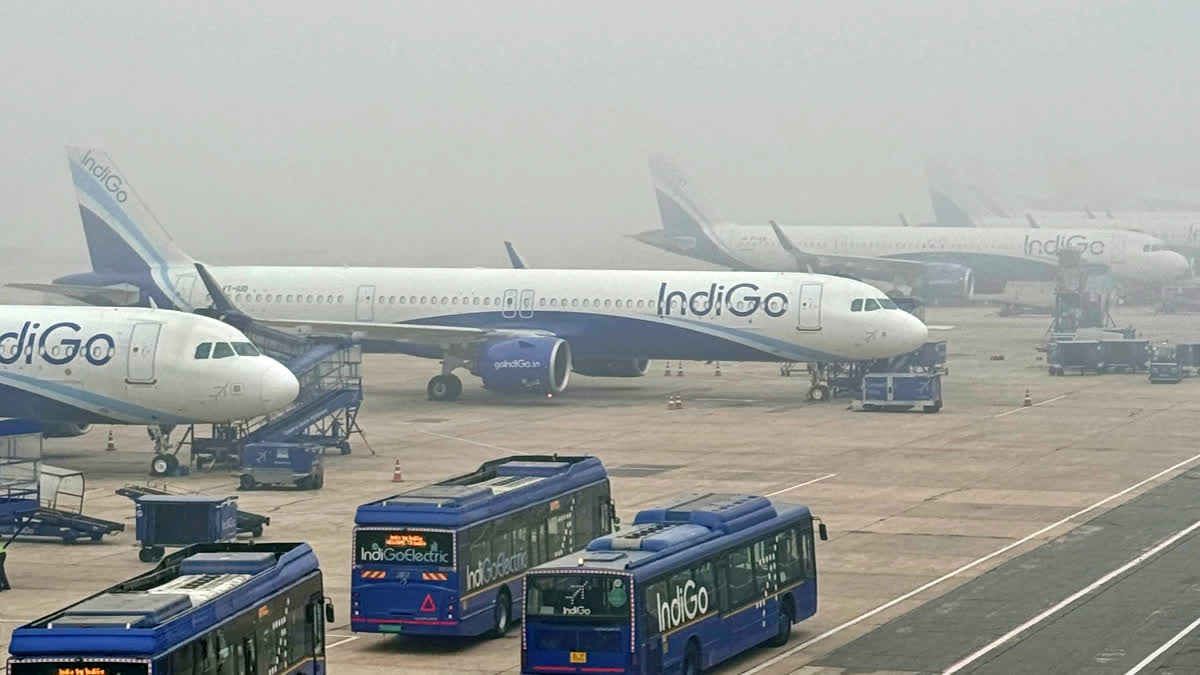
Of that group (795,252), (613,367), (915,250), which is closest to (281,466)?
(613,367)

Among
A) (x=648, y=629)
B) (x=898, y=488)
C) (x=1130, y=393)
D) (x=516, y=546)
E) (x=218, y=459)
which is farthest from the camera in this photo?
(x=1130, y=393)

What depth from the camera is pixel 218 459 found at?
57406mm

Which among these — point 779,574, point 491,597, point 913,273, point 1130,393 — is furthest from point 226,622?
point 913,273

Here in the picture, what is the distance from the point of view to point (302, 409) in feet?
198

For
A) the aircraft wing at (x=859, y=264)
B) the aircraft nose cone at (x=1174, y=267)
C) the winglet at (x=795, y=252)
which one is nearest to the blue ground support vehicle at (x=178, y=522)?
the winglet at (x=795, y=252)

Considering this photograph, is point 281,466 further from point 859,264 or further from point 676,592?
point 859,264

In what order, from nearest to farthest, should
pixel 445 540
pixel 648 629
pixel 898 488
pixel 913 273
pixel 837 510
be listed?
pixel 648 629, pixel 445 540, pixel 837 510, pixel 898 488, pixel 913 273

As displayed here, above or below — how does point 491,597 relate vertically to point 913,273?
below

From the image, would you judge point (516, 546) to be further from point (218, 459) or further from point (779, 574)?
point (218, 459)

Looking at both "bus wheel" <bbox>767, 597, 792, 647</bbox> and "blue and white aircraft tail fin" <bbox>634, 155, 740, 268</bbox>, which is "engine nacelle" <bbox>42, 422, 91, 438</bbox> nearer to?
"bus wheel" <bbox>767, 597, 792, 647</bbox>

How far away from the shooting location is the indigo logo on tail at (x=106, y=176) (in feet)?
262

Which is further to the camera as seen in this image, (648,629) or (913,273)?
(913,273)

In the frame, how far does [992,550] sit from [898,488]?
945 centimetres

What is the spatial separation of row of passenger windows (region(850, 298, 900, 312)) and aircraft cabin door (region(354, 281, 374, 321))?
64.1ft
